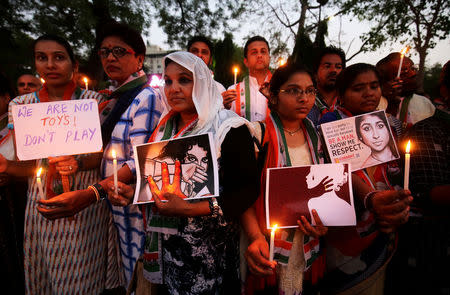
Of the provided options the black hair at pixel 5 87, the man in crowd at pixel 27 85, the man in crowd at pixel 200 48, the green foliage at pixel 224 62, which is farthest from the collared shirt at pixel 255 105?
the green foliage at pixel 224 62

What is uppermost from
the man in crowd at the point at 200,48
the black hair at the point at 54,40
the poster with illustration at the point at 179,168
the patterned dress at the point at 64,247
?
the man in crowd at the point at 200,48

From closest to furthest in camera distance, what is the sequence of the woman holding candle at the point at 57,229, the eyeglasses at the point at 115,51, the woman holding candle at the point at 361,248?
the woman holding candle at the point at 361,248 < the woman holding candle at the point at 57,229 < the eyeglasses at the point at 115,51

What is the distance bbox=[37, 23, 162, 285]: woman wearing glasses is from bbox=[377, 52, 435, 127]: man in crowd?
253 cm

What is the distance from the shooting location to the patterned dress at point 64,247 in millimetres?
1971

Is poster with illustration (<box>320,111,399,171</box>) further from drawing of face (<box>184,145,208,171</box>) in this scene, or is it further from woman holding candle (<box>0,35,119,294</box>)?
woman holding candle (<box>0,35,119,294</box>)

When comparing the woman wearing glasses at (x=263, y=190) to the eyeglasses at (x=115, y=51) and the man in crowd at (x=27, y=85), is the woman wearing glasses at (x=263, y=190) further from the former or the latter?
the man in crowd at (x=27, y=85)

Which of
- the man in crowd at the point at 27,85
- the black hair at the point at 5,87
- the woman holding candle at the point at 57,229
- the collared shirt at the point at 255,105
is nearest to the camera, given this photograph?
the woman holding candle at the point at 57,229

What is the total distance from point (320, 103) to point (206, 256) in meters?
2.31

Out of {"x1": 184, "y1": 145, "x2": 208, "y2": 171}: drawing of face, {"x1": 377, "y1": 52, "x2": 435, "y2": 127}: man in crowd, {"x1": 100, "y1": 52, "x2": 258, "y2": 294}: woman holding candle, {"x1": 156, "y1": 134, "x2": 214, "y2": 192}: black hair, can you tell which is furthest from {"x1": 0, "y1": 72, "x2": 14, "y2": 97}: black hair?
{"x1": 377, "y1": 52, "x2": 435, "y2": 127}: man in crowd

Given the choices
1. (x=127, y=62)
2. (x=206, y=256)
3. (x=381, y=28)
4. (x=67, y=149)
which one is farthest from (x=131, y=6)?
(x=381, y=28)

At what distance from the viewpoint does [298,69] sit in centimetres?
185

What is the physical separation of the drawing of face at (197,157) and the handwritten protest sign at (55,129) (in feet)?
2.45

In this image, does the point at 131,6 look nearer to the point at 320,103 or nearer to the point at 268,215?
the point at 320,103

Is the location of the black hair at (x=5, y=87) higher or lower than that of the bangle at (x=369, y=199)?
higher
